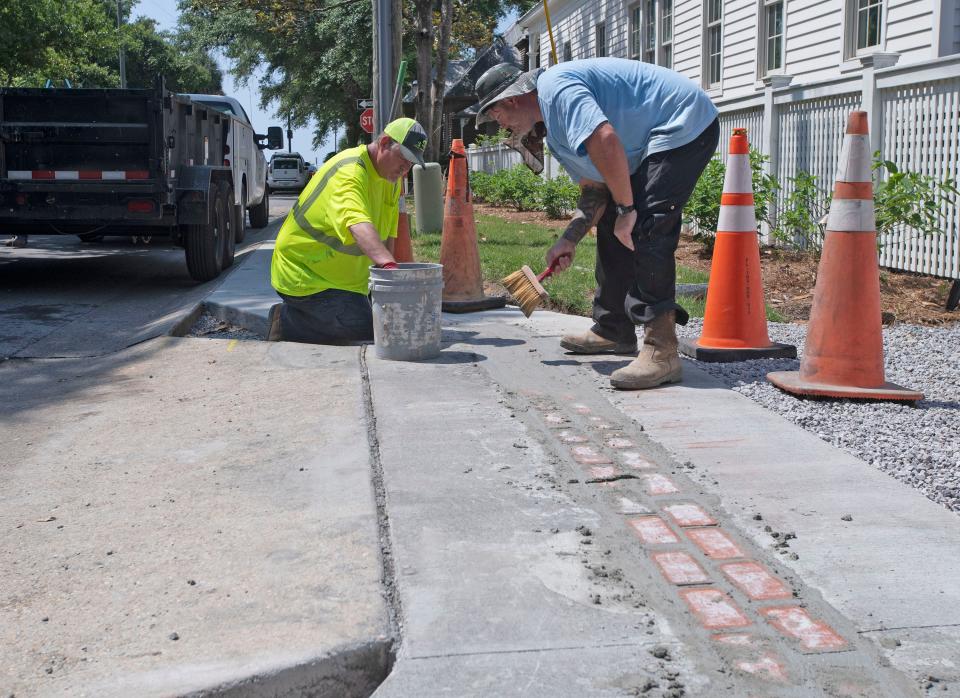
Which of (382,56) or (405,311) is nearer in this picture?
(405,311)

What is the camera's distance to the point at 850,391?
177 inches

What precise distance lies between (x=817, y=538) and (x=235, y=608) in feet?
5.34

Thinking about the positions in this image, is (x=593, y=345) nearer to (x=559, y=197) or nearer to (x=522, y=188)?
(x=559, y=197)

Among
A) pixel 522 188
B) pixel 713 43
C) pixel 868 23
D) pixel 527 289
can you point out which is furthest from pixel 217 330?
pixel 522 188

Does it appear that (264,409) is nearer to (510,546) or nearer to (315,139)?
(510,546)

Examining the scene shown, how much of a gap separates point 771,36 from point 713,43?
231 cm

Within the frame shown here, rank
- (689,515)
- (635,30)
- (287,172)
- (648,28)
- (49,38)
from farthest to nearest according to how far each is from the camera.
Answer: (287,172) < (635,30) < (648,28) < (49,38) < (689,515)

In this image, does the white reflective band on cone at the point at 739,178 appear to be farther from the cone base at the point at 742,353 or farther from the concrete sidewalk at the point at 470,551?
the concrete sidewalk at the point at 470,551

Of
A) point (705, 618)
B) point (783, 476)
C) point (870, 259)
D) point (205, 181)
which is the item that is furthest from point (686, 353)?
point (205, 181)

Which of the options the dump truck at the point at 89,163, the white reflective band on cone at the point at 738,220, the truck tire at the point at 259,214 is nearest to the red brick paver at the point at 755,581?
the white reflective band on cone at the point at 738,220

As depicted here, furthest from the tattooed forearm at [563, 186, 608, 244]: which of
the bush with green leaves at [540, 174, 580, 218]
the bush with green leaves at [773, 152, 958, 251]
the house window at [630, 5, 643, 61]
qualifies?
the house window at [630, 5, 643, 61]

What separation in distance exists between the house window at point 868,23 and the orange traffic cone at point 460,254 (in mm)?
6150

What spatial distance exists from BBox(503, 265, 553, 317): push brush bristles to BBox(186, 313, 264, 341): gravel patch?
2.40m

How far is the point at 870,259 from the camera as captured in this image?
14.7 feet
